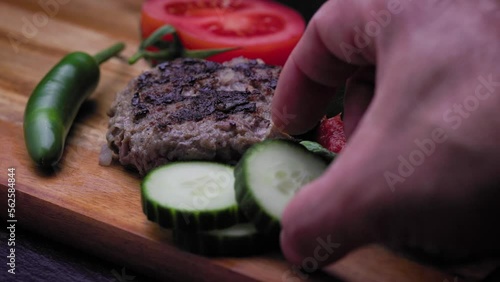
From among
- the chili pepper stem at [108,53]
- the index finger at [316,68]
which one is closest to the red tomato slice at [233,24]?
the chili pepper stem at [108,53]

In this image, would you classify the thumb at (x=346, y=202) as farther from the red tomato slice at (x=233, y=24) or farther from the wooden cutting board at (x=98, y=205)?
the red tomato slice at (x=233, y=24)

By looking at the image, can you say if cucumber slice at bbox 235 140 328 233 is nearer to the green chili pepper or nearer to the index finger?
the index finger

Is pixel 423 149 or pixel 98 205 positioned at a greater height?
pixel 423 149

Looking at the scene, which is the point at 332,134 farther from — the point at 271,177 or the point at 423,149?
the point at 423,149

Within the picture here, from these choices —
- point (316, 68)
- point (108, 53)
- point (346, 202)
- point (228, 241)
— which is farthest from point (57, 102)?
point (346, 202)

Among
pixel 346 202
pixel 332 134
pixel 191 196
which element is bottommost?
pixel 332 134

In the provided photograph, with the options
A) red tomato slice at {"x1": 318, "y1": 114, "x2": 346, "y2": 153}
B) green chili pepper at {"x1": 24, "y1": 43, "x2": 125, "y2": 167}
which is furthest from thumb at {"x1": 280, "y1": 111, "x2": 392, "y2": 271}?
green chili pepper at {"x1": 24, "y1": 43, "x2": 125, "y2": 167}

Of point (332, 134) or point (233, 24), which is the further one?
point (233, 24)
